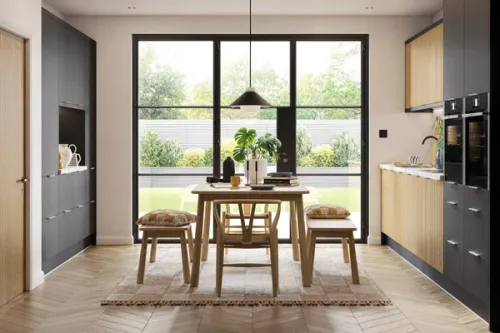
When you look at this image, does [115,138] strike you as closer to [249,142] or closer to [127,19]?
[127,19]

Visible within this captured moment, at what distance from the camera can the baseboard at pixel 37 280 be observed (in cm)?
521

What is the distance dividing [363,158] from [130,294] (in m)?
3.71

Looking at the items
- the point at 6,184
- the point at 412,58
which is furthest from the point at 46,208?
the point at 412,58

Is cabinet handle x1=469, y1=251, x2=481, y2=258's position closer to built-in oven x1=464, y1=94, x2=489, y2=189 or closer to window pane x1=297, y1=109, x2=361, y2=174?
built-in oven x1=464, y1=94, x2=489, y2=189

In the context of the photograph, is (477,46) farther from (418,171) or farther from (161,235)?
(161,235)

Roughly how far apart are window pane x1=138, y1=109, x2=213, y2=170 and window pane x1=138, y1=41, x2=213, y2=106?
0.52 ft

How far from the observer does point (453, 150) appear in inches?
190

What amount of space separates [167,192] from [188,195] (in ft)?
0.87

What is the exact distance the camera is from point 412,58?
7.13 meters

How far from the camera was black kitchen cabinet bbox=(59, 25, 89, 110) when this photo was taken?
6176 mm

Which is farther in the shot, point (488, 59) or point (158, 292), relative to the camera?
point (158, 292)

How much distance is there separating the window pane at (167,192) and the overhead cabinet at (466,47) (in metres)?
3.55

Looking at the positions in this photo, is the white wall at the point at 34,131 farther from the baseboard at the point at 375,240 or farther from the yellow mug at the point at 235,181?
the baseboard at the point at 375,240

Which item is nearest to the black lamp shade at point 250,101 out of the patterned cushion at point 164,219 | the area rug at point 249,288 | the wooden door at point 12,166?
the patterned cushion at point 164,219
